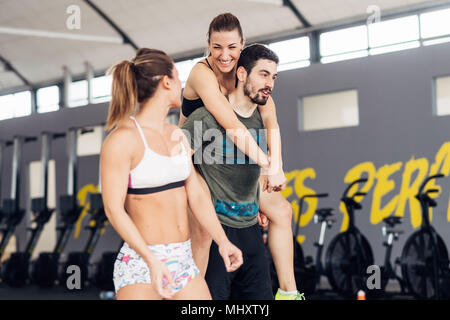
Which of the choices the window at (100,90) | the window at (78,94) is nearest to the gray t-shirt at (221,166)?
the window at (100,90)

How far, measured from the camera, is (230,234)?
2172 mm

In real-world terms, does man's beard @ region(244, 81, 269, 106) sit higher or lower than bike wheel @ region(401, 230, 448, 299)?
higher

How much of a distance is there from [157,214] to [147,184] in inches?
3.3

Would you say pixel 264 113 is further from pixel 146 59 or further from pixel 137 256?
pixel 137 256

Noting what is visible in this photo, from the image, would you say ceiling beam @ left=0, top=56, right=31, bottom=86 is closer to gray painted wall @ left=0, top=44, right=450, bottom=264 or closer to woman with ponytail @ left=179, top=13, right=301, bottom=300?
gray painted wall @ left=0, top=44, right=450, bottom=264

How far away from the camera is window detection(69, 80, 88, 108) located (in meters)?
11.7

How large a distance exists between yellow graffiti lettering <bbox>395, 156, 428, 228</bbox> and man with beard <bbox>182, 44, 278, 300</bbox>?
5.49 m

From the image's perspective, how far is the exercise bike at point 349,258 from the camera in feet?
19.0

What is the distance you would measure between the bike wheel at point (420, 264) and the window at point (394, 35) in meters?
3.64

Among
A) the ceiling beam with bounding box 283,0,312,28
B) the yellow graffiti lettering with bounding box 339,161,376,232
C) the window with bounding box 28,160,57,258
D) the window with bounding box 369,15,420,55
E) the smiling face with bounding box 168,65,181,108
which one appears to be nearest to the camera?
the smiling face with bounding box 168,65,181,108

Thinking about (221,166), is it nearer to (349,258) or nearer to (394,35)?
(349,258)

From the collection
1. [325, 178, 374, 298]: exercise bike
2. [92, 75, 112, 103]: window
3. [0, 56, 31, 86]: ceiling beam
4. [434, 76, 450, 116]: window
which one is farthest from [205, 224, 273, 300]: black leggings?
[0, 56, 31, 86]: ceiling beam
